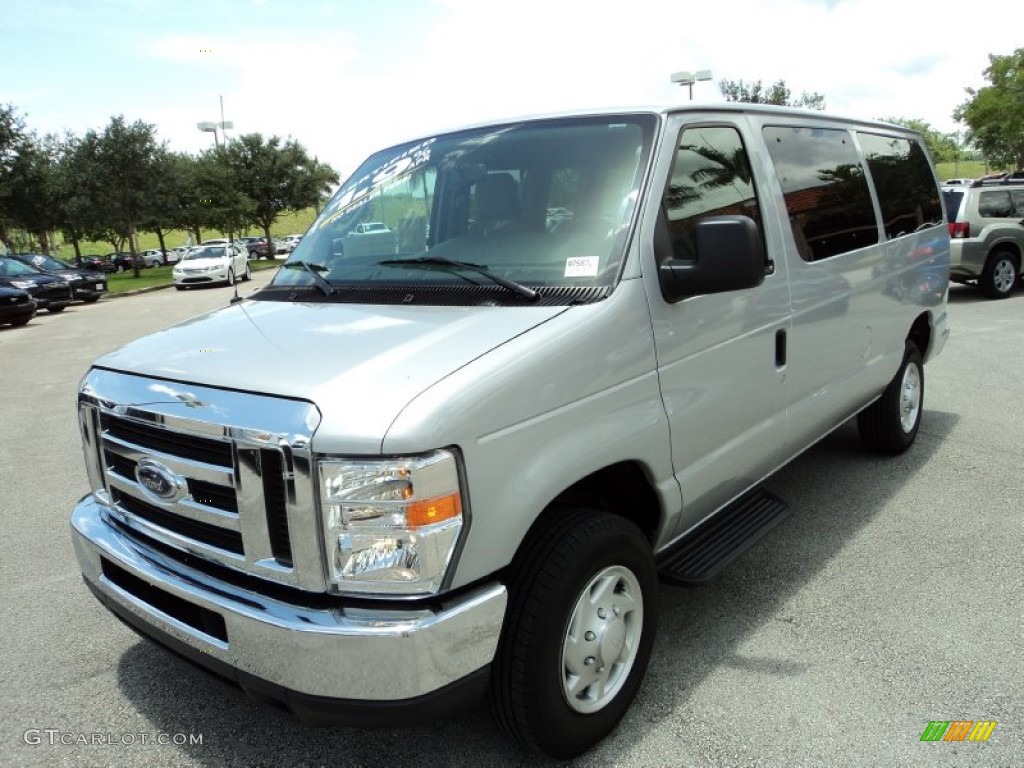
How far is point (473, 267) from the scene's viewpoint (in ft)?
9.45

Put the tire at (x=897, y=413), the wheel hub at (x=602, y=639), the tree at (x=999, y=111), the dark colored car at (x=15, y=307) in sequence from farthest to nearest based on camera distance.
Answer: the tree at (x=999, y=111)
the dark colored car at (x=15, y=307)
the tire at (x=897, y=413)
the wheel hub at (x=602, y=639)

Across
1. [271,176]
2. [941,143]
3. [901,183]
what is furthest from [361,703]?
[941,143]

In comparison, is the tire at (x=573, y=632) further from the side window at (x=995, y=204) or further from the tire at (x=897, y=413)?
the side window at (x=995, y=204)

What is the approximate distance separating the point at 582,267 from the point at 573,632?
1197mm

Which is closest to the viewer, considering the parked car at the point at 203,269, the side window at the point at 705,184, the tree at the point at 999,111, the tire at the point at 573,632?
the tire at the point at 573,632

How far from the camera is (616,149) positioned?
2977mm

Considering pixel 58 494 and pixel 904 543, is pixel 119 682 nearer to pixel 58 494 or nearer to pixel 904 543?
pixel 58 494

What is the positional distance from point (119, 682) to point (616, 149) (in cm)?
283

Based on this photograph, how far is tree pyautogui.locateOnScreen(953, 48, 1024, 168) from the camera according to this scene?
44.2 meters

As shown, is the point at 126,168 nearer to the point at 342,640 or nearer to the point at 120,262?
the point at 120,262

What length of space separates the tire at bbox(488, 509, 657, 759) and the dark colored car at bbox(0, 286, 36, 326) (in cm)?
1856

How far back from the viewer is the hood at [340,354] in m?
2.07

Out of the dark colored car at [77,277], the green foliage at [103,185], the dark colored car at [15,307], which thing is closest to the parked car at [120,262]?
the green foliage at [103,185]

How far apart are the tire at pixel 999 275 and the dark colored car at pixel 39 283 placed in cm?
2120
